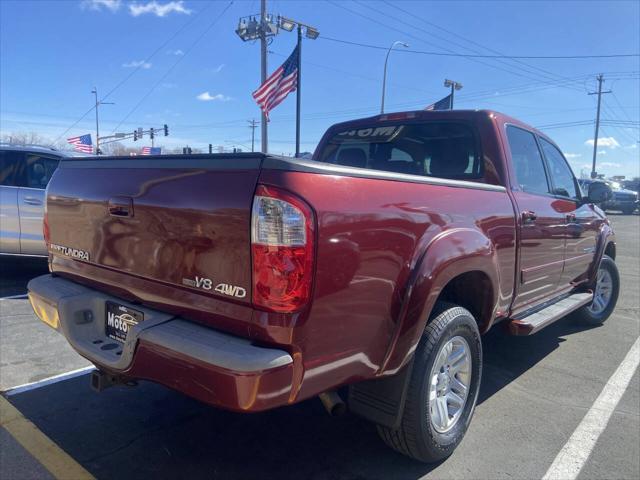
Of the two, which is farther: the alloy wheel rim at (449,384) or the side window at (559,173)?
the side window at (559,173)

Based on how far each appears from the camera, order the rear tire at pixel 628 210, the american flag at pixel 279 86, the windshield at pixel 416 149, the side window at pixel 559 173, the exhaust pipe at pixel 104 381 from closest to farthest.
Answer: the exhaust pipe at pixel 104 381, the windshield at pixel 416 149, the side window at pixel 559 173, the american flag at pixel 279 86, the rear tire at pixel 628 210

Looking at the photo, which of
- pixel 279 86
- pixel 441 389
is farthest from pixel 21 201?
pixel 279 86

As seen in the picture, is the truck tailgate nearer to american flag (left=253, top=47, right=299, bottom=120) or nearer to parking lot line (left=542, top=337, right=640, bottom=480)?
parking lot line (left=542, top=337, right=640, bottom=480)

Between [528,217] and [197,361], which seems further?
[528,217]

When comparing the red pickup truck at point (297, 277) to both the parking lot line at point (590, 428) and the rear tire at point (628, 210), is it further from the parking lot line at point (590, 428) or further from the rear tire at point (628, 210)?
the rear tire at point (628, 210)

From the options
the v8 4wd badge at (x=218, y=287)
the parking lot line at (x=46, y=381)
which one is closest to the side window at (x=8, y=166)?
the parking lot line at (x=46, y=381)

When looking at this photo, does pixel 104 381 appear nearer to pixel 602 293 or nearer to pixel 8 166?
pixel 8 166

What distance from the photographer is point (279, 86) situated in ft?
50.8

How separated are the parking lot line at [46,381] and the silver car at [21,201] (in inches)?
124

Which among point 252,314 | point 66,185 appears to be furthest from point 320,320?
point 66,185

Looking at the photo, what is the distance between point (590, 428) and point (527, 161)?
2052 millimetres

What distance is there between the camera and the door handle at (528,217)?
351 cm

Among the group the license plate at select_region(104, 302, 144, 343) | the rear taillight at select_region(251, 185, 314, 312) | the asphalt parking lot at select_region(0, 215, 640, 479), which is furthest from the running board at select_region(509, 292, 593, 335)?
the license plate at select_region(104, 302, 144, 343)

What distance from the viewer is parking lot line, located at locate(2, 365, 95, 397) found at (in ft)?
11.4
